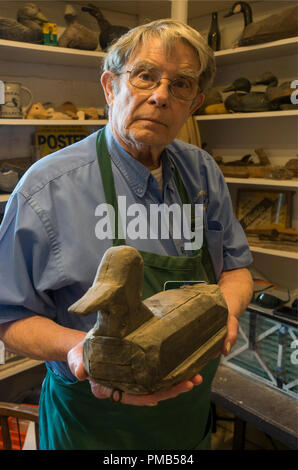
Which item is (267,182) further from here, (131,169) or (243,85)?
(131,169)

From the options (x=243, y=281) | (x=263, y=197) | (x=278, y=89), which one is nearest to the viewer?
(x=243, y=281)

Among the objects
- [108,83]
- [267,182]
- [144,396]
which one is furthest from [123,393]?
[267,182]

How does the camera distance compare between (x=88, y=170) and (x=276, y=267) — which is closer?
(x=88, y=170)

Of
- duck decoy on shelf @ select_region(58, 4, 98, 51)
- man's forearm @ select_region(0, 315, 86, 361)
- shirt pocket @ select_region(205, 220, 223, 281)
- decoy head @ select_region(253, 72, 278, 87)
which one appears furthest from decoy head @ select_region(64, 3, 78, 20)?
man's forearm @ select_region(0, 315, 86, 361)

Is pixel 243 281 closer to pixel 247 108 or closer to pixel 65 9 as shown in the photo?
pixel 247 108

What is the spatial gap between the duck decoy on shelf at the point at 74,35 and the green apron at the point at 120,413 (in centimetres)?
121

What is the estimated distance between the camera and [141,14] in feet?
8.67

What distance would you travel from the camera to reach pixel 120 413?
3.21ft

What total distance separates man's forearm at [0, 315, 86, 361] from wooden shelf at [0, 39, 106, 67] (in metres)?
1.37

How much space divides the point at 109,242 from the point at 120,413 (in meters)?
0.40

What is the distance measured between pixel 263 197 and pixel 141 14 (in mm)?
1366

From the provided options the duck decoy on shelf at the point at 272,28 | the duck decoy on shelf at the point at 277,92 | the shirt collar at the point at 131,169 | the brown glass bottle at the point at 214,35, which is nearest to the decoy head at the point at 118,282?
the shirt collar at the point at 131,169

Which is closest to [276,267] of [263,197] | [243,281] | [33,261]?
[263,197]

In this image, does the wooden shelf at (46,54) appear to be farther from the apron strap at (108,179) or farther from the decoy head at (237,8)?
the apron strap at (108,179)
